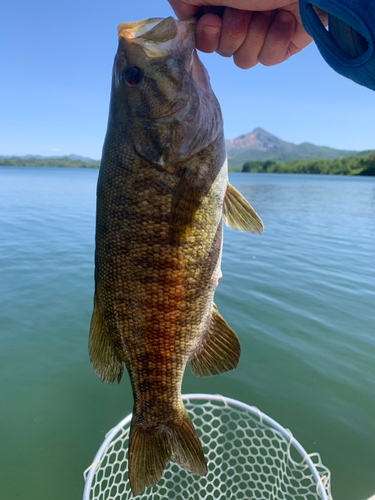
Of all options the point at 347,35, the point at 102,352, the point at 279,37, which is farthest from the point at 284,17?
the point at 102,352

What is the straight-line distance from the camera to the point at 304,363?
5.80m

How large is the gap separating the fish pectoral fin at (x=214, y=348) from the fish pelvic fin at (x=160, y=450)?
33 centimetres

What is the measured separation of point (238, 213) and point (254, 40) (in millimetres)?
1314

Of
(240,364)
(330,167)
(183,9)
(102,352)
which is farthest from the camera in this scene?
(330,167)

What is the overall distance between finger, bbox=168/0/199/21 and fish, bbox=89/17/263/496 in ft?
0.65

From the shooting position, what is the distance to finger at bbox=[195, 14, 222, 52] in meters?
2.03

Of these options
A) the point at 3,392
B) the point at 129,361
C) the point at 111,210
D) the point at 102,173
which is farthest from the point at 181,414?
the point at 3,392

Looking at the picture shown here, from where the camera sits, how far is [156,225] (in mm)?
1747

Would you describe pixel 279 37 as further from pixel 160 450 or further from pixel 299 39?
pixel 160 450

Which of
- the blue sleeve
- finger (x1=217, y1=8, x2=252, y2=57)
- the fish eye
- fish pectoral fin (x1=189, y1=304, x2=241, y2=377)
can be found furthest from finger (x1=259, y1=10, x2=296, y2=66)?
fish pectoral fin (x1=189, y1=304, x2=241, y2=377)

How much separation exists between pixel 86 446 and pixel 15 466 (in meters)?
0.80

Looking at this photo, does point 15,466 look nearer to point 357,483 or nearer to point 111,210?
point 111,210

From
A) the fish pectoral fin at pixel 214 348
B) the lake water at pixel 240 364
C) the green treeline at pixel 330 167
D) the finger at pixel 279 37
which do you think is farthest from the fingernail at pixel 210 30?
the green treeline at pixel 330 167

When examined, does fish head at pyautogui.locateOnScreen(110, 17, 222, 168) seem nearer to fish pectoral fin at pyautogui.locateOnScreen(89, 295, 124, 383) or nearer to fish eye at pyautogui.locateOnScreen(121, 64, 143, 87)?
fish eye at pyautogui.locateOnScreen(121, 64, 143, 87)
